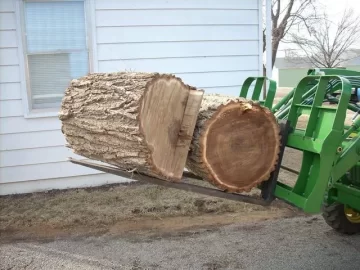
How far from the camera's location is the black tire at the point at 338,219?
5230 mm

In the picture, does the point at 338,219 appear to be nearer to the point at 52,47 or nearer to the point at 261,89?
the point at 261,89

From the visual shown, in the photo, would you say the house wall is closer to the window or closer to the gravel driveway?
the window

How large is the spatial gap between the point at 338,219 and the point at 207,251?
1488 millimetres

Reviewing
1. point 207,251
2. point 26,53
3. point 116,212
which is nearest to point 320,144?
point 207,251

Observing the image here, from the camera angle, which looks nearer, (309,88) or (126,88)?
(126,88)

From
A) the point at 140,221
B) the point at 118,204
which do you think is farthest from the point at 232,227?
the point at 118,204

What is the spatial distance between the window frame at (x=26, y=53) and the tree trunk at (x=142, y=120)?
3.45 m

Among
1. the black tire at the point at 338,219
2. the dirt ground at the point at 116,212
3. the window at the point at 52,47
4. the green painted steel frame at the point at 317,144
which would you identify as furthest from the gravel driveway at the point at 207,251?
the window at the point at 52,47

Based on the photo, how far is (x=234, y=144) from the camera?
3.47 m

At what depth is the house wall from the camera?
6914 mm

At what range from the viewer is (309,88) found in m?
4.38

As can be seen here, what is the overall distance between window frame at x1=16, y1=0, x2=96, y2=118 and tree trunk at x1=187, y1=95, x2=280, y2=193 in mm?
3887

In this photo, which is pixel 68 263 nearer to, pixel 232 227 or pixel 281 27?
pixel 232 227

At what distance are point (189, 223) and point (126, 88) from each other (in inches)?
114
